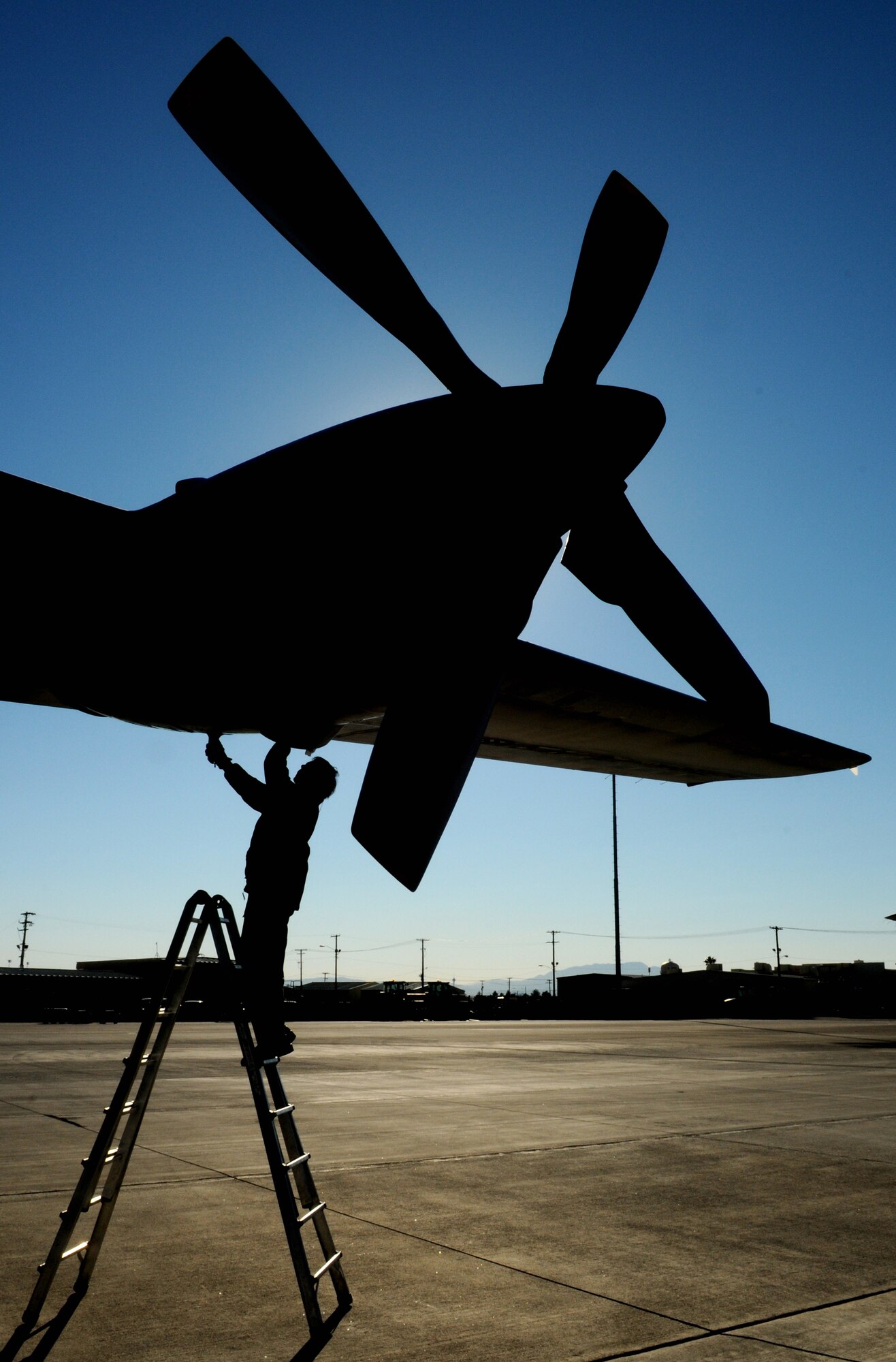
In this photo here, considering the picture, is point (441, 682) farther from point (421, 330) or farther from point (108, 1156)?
point (108, 1156)

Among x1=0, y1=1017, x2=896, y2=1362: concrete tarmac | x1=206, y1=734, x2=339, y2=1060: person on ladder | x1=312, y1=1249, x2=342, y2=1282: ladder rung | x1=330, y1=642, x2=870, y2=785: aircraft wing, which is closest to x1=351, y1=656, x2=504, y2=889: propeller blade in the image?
x1=206, y1=734, x2=339, y2=1060: person on ladder

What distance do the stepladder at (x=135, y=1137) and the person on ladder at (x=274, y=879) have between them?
80 millimetres

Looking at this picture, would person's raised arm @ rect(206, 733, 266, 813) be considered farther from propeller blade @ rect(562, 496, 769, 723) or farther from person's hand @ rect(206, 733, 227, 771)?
propeller blade @ rect(562, 496, 769, 723)

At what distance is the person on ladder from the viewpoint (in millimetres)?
4566

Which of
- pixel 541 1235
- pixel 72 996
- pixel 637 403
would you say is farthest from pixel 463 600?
pixel 72 996

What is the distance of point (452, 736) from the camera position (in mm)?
4488

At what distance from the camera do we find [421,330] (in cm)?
466

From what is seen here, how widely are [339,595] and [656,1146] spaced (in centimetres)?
603

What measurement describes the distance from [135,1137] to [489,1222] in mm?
2303

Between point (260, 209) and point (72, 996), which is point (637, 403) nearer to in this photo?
point (260, 209)

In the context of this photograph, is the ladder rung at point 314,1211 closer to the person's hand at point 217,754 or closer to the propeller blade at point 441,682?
the propeller blade at point 441,682

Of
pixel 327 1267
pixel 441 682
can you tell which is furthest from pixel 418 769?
pixel 327 1267

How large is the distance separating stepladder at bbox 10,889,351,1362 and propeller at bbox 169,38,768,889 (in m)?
0.92

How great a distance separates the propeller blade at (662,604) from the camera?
17.6ft
